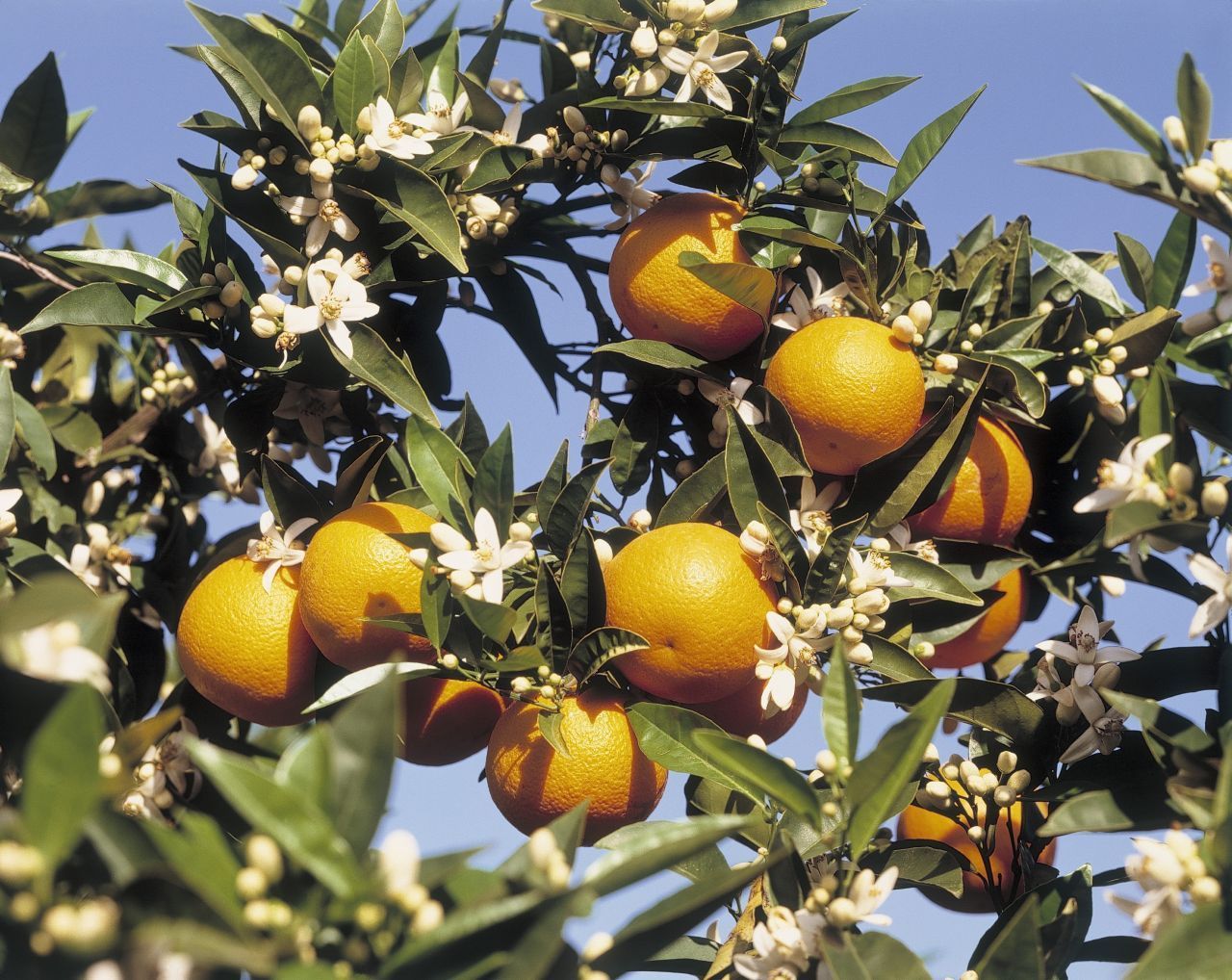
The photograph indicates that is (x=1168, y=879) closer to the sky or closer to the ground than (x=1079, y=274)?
closer to the ground

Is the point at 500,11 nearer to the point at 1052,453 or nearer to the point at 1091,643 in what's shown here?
the point at 1052,453

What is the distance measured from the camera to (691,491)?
1.65 m

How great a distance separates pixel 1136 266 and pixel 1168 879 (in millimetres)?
992

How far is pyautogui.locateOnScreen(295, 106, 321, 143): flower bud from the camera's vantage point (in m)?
1.62

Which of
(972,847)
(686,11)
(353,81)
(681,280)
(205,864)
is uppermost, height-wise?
(686,11)

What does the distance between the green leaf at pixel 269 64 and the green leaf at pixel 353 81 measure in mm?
31

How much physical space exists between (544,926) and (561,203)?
1393 mm

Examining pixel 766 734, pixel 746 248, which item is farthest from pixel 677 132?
pixel 766 734

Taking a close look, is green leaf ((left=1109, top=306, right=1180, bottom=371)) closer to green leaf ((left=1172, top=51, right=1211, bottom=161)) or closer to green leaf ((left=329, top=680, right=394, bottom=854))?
green leaf ((left=1172, top=51, right=1211, bottom=161))

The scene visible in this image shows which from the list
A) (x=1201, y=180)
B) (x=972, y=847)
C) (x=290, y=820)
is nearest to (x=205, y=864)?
(x=290, y=820)

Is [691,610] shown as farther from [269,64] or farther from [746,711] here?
[269,64]

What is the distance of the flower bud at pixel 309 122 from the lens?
5.30 feet

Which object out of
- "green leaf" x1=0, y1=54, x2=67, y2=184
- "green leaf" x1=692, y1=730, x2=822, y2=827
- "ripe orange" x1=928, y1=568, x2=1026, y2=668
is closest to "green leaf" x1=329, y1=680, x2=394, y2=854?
"green leaf" x1=692, y1=730, x2=822, y2=827

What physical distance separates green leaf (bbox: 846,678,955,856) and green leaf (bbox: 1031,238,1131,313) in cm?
89
